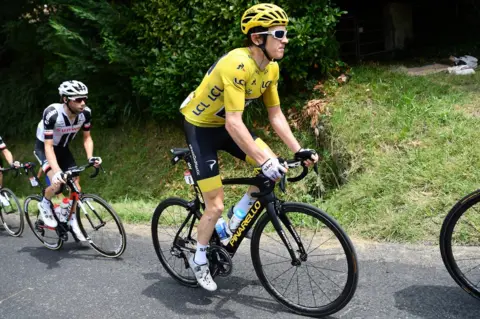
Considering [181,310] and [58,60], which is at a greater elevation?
[58,60]

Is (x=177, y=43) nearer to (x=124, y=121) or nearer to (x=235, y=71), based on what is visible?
(x=124, y=121)

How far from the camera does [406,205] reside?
190 inches

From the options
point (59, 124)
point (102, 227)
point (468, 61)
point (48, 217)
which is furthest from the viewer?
point (468, 61)

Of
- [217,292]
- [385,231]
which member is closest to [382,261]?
[385,231]

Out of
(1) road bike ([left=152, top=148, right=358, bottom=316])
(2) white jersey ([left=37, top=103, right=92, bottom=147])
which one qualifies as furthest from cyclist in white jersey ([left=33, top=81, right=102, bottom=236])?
(1) road bike ([left=152, top=148, right=358, bottom=316])

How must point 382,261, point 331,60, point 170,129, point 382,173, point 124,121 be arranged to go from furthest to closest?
point 124,121, point 170,129, point 331,60, point 382,173, point 382,261

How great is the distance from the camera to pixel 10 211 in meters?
6.76

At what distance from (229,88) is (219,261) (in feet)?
4.77

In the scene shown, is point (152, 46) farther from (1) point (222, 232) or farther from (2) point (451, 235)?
(2) point (451, 235)

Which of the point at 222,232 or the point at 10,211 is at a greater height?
the point at 222,232

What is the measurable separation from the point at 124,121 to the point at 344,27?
215 inches

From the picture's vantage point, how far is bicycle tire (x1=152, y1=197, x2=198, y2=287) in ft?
13.5

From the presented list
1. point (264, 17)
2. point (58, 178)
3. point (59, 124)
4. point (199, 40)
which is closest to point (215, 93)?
point (264, 17)

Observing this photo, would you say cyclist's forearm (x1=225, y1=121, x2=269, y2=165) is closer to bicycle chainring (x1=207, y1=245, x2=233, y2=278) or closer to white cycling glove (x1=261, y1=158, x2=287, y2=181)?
white cycling glove (x1=261, y1=158, x2=287, y2=181)
